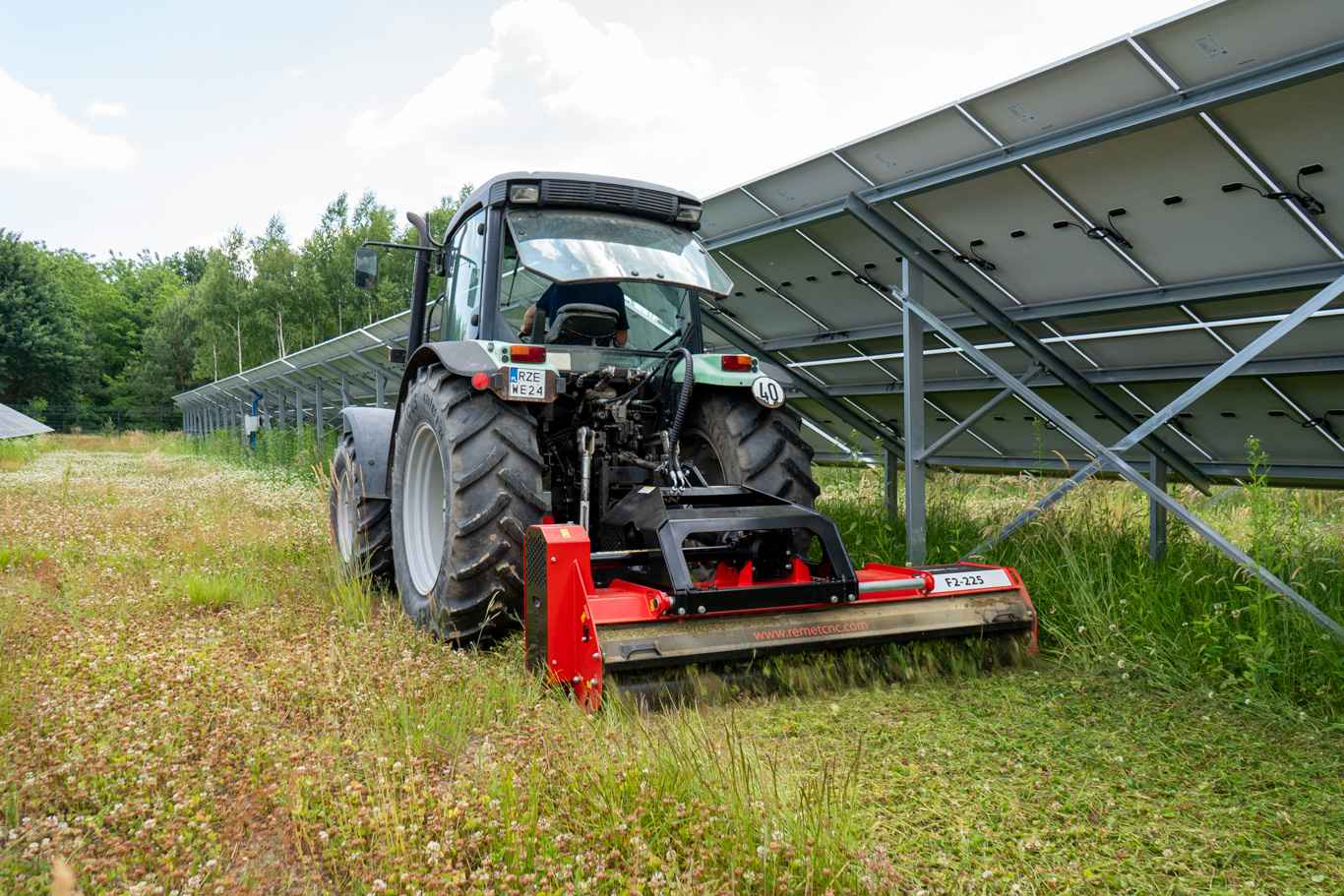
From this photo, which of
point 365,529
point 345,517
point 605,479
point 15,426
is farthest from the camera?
point 15,426

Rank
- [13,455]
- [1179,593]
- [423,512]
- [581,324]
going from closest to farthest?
[1179,593]
[581,324]
[423,512]
[13,455]

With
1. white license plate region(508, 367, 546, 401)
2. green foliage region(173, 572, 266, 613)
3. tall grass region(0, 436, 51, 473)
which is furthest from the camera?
tall grass region(0, 436, 51, 473)

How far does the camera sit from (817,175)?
5762 mm

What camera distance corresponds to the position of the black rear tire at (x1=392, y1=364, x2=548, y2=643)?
413 centimetres

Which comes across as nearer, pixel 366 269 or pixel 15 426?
pixel 366 269

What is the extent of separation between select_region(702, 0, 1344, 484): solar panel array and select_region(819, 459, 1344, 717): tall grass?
68cm

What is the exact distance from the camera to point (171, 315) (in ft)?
190

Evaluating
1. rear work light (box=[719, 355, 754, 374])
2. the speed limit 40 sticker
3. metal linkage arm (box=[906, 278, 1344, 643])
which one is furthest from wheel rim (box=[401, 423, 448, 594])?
metal linkage arm (box=[906, 278, 1344, 643])

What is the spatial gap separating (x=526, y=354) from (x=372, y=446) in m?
2.05

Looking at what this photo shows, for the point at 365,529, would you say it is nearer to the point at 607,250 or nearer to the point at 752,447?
the point at 607,250

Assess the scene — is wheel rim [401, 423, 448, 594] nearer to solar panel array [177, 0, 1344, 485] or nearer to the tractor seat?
the tractor seat

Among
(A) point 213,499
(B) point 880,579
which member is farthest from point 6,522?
(B) point 880,579

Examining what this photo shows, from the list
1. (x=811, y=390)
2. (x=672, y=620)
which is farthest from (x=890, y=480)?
(x=672, y=620)

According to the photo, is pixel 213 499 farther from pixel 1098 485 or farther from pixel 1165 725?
pixel 1165 725
